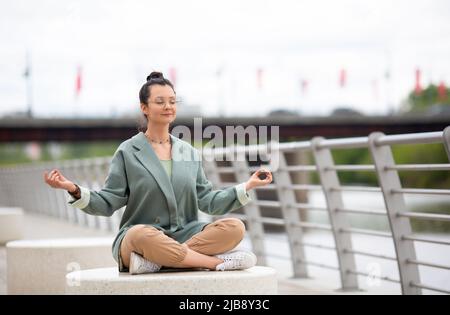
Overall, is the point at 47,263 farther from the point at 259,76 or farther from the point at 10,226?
the point at 259,76

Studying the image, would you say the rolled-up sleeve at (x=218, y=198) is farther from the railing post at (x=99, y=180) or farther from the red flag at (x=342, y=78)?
the red flag at (x=342, y=78)

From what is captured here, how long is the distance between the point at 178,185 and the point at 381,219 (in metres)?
25.9

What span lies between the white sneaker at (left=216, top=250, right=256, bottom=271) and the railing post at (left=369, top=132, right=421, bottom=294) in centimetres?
260

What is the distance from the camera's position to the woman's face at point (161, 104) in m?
5.49

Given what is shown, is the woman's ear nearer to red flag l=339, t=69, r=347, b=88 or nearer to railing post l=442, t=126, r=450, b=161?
railing post l=442, t=126, r=450, b=161

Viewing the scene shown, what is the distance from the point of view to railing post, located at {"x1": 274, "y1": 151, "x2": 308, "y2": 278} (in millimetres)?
10242

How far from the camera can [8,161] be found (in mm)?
155125

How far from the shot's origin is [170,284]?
4.93 m

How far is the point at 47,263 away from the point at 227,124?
174 ft

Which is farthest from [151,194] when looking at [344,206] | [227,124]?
[227,124]

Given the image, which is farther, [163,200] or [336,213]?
[336,213]

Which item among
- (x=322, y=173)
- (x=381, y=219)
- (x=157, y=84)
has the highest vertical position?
(x=157, y=84)
